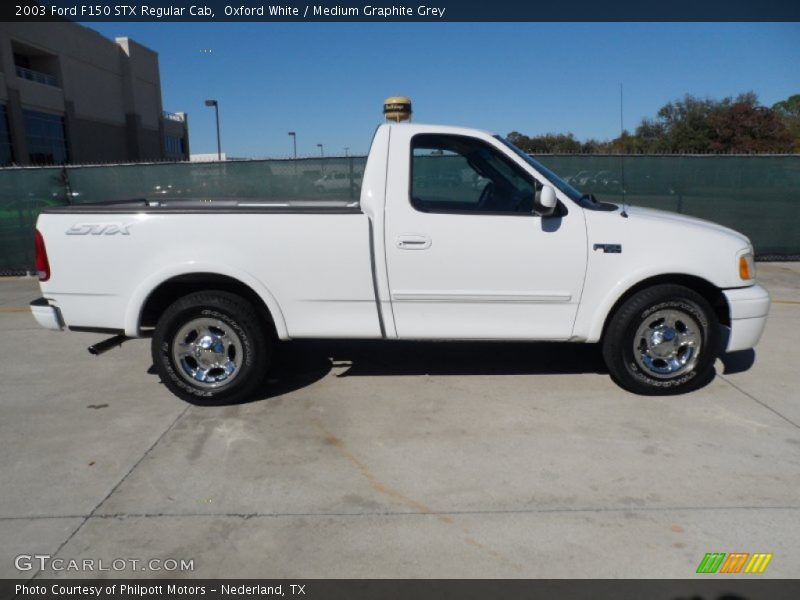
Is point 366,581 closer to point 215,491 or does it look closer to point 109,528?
point 215,491

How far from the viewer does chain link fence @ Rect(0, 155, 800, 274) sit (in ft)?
33.8

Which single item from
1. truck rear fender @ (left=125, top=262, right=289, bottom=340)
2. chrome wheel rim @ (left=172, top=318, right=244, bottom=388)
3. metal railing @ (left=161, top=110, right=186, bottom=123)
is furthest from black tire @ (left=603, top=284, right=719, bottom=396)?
metal railing @ (left=161, top=110, right=186, bottom=123)

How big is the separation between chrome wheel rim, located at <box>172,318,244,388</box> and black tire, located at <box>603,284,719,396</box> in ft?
9.25

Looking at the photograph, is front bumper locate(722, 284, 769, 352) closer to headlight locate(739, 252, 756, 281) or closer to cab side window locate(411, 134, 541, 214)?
headlight locate(739, 252, 756, 281)

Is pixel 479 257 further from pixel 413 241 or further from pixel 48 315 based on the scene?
pixel 48 315

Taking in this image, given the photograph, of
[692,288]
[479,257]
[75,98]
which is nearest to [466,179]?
[479,257]

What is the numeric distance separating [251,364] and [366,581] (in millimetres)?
2227

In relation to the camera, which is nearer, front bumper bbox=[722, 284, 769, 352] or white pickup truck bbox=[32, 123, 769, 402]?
white pickup truck bbox=[32, 123, 769, 402]

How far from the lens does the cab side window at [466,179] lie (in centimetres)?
450

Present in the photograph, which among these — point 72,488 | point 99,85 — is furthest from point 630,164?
point 99,85

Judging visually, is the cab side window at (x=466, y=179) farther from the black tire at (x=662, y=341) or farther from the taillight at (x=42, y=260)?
the taillight at (x=42, y=260)

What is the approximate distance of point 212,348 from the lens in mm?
4590

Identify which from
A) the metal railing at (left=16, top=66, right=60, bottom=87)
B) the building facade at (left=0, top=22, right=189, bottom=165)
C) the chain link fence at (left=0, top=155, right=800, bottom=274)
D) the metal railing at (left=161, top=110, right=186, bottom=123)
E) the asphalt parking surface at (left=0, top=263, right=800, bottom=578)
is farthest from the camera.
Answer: the metal railing at (left=161, top=110, right=186, bottom=123)

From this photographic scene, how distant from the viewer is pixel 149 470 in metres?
3.65
